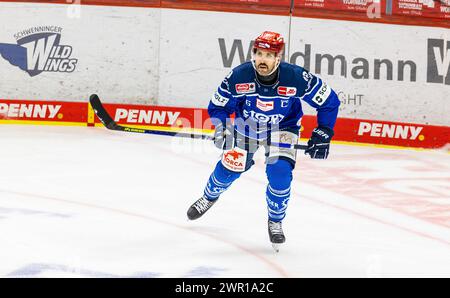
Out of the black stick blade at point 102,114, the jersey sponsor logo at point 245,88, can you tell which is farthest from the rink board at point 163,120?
the jersey sponsor logo at point 245,88

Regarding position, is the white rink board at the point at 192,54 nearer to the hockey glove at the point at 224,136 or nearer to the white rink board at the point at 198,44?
Answer: the white rink board at the point at 198,44

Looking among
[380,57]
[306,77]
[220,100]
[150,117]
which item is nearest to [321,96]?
[306,77]

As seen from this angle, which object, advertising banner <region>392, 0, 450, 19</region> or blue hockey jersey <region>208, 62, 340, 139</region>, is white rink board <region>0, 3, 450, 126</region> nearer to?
advertising banner <region>392, 0, 450, 19</region>

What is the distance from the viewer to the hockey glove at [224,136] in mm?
7219

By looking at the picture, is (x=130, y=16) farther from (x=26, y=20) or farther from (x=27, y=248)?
(x=27, y=248)

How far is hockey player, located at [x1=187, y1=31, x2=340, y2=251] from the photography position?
276 inches

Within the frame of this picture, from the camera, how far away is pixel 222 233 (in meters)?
7.68

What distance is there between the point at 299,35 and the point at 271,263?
5.42 metres

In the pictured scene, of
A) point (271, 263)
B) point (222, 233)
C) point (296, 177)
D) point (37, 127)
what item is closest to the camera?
point (271, 263)

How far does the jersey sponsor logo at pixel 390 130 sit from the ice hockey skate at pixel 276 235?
16.0ft

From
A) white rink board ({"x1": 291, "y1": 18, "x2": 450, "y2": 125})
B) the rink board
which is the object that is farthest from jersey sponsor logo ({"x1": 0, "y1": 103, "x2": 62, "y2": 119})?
white rink board ({"x1": 291, "y1": 18, "x2": 450, "y2": 125})

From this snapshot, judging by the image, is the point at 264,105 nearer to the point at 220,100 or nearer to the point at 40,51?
the point at 220,100

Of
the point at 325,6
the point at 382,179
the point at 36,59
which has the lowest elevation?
the point at 382,179

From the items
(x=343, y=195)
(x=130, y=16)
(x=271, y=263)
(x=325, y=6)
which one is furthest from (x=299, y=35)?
(x=271, y=263)
